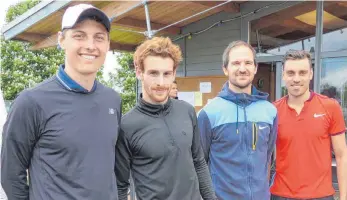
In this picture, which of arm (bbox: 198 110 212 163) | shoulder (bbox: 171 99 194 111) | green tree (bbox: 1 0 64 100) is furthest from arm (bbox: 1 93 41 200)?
green tree (bbox: 1 0 64 100)

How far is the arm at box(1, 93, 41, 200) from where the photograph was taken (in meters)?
1.70

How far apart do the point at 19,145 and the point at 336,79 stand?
Answer: 490 cm

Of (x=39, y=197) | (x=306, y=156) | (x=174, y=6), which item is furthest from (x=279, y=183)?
(x=174, y=6)

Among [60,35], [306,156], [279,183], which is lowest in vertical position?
[279,183]

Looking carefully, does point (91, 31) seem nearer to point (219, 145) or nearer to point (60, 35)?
point (60, 35)

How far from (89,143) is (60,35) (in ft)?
1.93

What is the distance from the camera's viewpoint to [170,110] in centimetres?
229

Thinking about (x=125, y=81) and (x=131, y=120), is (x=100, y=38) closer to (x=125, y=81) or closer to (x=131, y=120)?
(x=131, y=120)

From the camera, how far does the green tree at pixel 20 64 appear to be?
17828 mm

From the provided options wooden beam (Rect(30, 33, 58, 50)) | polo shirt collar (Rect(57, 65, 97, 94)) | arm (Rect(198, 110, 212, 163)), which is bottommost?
arm (Rect(198, 110, 212, 163))

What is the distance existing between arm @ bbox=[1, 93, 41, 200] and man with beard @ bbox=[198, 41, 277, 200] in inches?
49.6

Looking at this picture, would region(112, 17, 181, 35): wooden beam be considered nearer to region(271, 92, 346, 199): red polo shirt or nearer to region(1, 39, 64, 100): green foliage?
region(271, 92, 346, 199): red polo shirt

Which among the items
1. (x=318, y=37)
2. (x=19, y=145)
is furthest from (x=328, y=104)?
(x=318, y=37)

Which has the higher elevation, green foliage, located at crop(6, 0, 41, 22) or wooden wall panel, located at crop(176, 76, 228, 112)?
green foliage, located at crop(6, 0, 41, 22)
